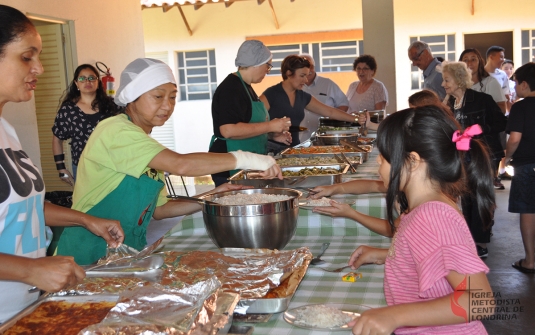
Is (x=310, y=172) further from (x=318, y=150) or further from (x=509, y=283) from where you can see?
(x=509, y=283)

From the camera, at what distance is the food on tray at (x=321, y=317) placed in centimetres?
114

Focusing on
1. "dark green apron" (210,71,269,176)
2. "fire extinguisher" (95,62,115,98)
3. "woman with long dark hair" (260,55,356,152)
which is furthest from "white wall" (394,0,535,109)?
"dark green apron" (210,71,269,176)

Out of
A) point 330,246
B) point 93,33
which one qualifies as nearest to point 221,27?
point 93,33

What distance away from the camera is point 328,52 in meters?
11.7

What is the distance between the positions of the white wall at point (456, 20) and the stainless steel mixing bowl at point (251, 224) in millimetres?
9956

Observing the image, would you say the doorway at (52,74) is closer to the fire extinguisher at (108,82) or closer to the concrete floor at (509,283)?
the fire extinguisher at (108,82)

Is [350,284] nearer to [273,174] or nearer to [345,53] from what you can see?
[273,174]

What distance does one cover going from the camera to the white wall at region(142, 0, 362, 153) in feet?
36.6

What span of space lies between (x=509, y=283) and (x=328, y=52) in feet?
28.2

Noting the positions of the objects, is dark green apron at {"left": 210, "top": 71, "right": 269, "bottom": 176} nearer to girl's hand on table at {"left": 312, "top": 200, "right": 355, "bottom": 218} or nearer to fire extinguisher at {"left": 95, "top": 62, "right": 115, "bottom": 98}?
girl's hand on table at {"left": 312, "top": 200, "right": 355, "bottom": 218}

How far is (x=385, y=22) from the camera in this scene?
6.84m

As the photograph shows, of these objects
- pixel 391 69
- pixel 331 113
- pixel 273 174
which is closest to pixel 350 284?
pixel 273 174

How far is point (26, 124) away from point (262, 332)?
4.38 metres

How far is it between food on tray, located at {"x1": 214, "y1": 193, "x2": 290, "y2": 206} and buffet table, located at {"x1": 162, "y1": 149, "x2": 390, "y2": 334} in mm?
194
